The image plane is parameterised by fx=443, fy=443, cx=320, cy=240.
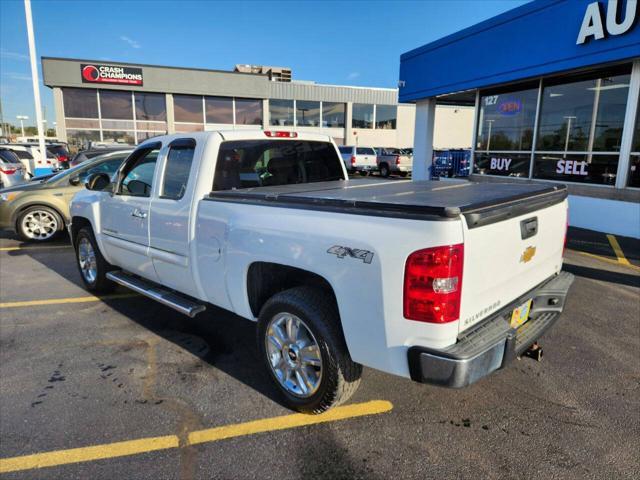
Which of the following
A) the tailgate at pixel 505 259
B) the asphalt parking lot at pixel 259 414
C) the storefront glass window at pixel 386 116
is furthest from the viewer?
the storefront glass window at pixel 386 116

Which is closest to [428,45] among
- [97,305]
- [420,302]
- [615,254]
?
[615,254]

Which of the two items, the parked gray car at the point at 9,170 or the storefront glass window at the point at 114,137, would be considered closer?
the parked gray car at the point at 9,170

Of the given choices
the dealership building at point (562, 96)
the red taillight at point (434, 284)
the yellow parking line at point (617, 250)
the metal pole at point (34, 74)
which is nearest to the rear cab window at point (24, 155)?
the metal pole at point (34, 74)

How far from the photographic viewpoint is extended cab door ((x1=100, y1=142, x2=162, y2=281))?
424 cm

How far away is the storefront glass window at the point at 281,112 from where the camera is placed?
31766mm

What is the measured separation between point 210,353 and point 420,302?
234cm

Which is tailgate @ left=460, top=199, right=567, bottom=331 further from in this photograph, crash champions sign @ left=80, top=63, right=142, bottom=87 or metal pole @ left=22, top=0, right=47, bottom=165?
crash champions sign @ left=80, top=63, right=142, bottom=87

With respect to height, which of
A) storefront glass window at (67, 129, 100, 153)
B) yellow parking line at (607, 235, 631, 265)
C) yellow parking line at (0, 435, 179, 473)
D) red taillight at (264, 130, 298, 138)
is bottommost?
yellow parking line at (0, 435, 179, 473)

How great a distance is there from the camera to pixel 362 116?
35.2 metres

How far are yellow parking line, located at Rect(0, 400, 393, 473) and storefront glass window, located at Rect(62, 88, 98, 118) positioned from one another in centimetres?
2808

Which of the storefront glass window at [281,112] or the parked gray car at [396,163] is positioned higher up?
the storefront glass window at [281,112]

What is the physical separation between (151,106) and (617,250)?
2675cm

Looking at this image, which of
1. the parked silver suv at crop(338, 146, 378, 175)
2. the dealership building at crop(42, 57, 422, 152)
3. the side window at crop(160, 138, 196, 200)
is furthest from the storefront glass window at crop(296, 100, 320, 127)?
the side window at crop(160, 138, 196, 200)

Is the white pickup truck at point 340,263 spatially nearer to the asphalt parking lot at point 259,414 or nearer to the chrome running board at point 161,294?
the chrome running board at point 161,294
